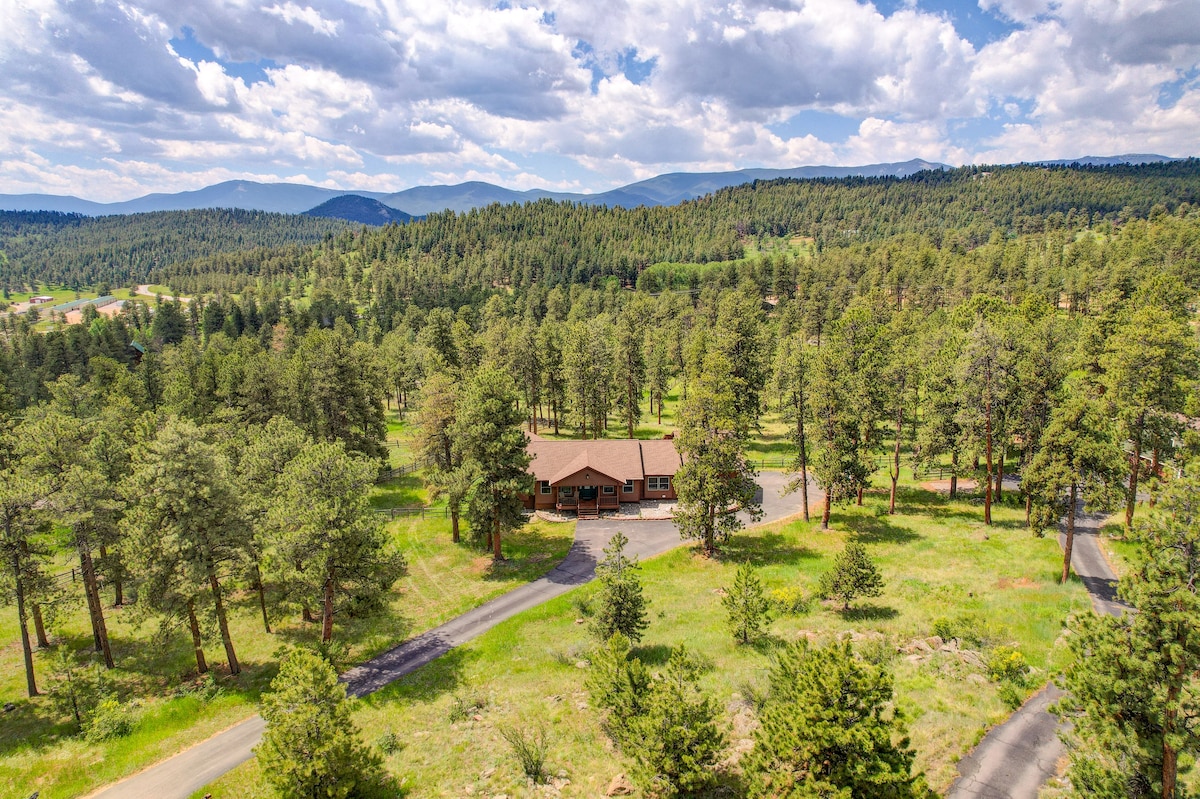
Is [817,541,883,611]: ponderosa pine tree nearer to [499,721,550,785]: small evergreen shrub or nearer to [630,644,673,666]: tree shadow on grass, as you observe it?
[630,644,673,666]: tree shadow on grass

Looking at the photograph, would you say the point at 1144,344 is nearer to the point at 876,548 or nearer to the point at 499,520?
the point at 876,548

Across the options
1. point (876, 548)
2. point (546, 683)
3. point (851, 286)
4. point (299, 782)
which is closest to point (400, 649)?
point (546, 683)

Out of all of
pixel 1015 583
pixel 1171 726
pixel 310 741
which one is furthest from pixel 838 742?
pixel 1015 583

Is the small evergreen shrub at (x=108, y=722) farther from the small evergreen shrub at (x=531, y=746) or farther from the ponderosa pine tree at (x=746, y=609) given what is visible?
the ponderosa pine tree at (x=746, y=609)

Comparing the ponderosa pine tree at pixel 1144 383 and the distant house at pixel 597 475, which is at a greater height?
the ponderosa pine tree at pixel 1144 383

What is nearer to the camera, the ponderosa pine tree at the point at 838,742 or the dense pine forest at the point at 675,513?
the ponderosa pine tree at the point at 838,742

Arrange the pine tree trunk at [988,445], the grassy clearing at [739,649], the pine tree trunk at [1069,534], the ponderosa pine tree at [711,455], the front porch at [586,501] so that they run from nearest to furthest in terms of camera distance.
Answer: the grassy clearing at [739,649] < the pine tree trunk at [1069,534] < the ponderosa pine tree at [711,455] < the pine tree trunk at [988,445] < the front porch at [586,501]

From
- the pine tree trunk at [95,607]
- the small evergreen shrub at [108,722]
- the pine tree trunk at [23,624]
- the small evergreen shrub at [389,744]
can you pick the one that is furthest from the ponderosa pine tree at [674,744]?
the pine tree trunk at [95,607]
